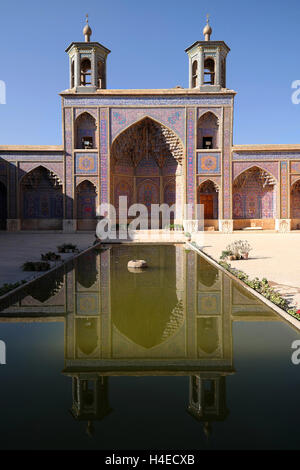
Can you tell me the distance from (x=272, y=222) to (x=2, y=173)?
1408 centimetres

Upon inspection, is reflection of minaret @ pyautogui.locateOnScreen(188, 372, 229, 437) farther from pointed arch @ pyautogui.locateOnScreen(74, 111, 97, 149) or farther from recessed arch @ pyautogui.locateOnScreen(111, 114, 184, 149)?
pointed arch @ pyautogui.locateOnScreen(74, 111, 97, 149)

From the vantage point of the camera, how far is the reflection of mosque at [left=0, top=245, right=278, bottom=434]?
271cm

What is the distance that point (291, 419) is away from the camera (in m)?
2.30

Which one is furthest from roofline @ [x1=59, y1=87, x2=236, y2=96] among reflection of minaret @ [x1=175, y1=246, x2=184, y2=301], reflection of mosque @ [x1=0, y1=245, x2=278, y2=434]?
reflection of mosque @ [x1=0, y1=245, x2=278, y2=434]

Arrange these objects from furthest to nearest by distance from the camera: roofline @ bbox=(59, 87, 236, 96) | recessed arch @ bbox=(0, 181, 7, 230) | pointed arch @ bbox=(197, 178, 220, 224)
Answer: recessed arch @ bbox=(0, 181, 7, 230), pointed arch @ bbox=(197, 178, 220, 224), roofline @ bbox=(59, 87, 236, 96)

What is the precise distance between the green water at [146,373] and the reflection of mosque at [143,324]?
Answer: 0.01 m

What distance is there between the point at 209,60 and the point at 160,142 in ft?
15.5

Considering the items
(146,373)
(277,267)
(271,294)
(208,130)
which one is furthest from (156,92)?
(146,373)

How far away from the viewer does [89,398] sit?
2584mm

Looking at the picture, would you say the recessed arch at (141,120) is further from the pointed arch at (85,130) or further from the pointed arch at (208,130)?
the pointed arch at (85,130)

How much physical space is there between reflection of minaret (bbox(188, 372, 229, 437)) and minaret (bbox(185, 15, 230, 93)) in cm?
1780

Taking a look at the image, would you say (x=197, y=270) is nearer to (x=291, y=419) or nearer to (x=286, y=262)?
(x=286, y=262)

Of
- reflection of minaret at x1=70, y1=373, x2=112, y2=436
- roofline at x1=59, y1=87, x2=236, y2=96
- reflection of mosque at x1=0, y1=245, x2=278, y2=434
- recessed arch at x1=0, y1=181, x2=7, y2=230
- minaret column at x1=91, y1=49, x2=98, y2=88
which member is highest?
minaret column at x1=91, y1=49, x2=98, y2=88

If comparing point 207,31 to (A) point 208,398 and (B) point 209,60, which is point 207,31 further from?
(A) point 208,398
